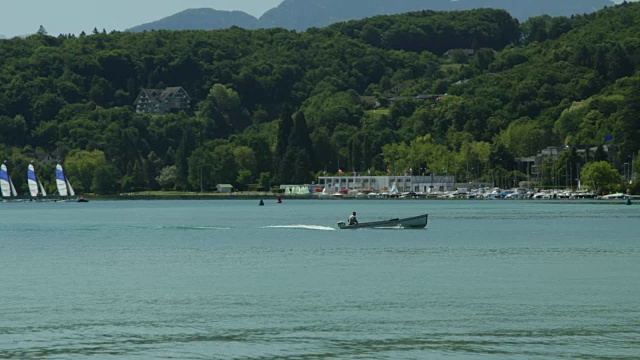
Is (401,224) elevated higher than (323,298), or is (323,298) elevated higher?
(401,224)

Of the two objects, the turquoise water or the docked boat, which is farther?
the docked boat

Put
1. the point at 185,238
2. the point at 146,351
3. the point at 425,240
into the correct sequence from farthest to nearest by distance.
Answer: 1. the point at 185,238
2. the point at 425,240
3. the point at 146,351

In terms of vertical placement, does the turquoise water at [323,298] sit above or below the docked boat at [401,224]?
below

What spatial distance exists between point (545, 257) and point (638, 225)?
43.2 m

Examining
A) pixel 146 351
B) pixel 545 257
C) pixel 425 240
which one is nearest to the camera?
pixel 146 351

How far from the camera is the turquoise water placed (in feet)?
132

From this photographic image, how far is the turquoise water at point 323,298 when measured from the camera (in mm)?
40281

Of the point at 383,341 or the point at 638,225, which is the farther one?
the point at 638,225

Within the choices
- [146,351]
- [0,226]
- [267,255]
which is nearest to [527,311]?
[146,351]

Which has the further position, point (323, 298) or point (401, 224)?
point (401, 224)

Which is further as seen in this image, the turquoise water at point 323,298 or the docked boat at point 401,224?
the docked boat at point 401,224

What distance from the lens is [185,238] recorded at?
102m

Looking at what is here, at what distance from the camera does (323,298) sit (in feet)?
173

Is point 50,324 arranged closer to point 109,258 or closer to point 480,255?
point 109,258
